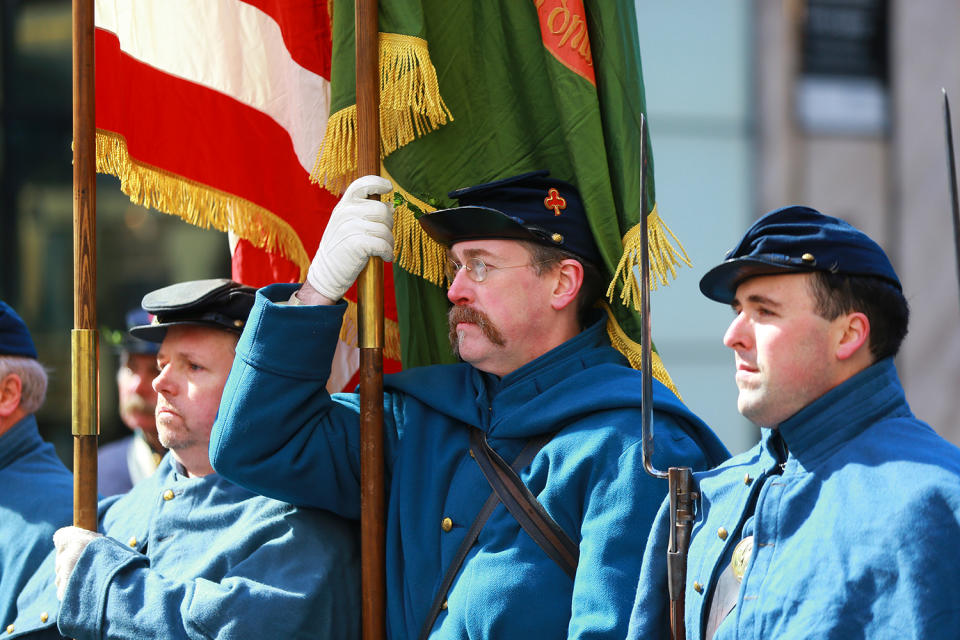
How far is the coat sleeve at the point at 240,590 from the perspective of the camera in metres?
3.07

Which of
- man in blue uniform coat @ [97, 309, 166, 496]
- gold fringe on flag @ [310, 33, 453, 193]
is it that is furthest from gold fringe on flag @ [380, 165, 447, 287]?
man in blue uniform coat @ [97, 309, 166, 496]

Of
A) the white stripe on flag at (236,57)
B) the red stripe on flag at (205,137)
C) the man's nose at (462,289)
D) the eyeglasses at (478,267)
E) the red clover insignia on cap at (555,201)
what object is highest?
the white stripe on flag at (236,57)

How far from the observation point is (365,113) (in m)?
3.26

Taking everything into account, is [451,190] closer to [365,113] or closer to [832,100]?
[365,113]

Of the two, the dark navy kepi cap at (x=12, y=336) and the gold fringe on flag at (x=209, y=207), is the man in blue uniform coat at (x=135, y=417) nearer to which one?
the dark navy kepi cap at (x=12, y=336)

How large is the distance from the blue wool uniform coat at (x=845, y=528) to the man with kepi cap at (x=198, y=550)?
1.09 metres

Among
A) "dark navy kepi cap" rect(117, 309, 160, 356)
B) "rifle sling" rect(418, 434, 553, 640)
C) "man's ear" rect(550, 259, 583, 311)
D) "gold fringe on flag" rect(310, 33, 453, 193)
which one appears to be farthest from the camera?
"dark navy kepi cap" rect(117, 309, 160, 356)

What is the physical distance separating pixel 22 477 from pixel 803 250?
8.94 ft

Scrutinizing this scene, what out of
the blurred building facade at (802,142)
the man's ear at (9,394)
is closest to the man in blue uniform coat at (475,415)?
the man's ear at (9,394)

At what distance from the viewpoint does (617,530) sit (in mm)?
2779

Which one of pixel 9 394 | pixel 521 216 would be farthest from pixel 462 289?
pixel 9 394

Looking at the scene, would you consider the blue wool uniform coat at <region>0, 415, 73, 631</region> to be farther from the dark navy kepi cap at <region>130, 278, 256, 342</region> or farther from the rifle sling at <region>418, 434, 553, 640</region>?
the rifle sling at <region>418, 434, 553, 640</region>

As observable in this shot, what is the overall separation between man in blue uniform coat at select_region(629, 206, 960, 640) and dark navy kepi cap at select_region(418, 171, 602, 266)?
2.36 ft

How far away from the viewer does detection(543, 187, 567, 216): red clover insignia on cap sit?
3.25m
